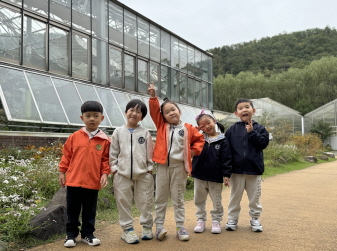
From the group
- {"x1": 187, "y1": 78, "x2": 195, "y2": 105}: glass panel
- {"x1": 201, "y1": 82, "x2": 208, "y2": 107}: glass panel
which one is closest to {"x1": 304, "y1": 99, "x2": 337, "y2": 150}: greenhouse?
{"x1": 201, "y1": 82, "x2": 208, "y2": 107}: glass panel

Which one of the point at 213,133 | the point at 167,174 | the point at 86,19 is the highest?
the point at 86,19

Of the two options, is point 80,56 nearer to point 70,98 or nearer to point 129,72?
A: point 70,98

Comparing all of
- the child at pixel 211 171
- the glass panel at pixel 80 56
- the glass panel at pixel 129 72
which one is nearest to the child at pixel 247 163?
the child at pixel 211 171

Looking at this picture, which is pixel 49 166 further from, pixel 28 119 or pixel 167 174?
pixel 28 119

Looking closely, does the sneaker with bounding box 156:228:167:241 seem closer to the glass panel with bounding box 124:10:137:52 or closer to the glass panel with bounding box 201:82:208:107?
the glass panel with bounding box 124:10:137:52

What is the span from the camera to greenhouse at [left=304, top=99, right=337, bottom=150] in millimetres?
28056

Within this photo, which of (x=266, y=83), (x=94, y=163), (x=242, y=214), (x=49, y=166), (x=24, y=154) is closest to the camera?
(x=94, y=163)

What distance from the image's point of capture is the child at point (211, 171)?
341cm

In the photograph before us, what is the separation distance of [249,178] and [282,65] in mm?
53956

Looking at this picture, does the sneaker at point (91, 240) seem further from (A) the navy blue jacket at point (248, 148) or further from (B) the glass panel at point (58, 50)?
(B) the glass panel at point (58, 50)

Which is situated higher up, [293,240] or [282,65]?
[282,65]

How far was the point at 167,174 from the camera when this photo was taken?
325cm

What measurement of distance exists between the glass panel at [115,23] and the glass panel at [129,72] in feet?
2.71

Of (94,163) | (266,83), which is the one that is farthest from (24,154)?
(266,83)
